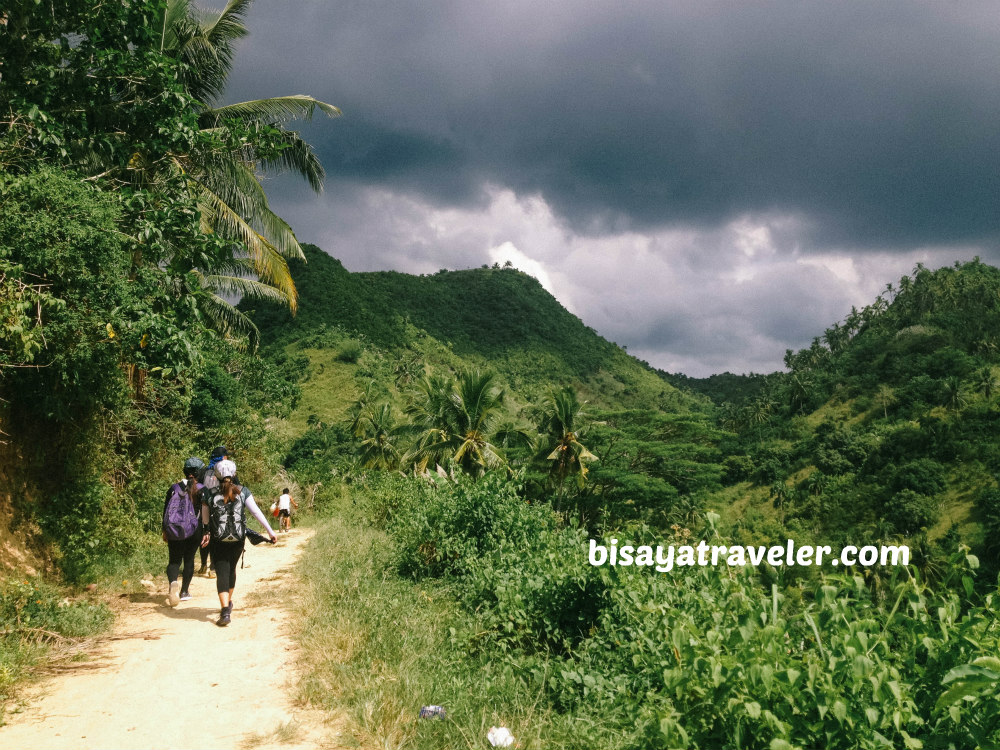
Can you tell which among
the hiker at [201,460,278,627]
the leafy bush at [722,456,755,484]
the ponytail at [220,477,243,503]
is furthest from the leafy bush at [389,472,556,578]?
the leafy bush at [722,456,755,484]

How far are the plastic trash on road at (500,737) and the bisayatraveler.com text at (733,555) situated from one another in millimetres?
1294

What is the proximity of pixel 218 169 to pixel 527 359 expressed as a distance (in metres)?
69.5

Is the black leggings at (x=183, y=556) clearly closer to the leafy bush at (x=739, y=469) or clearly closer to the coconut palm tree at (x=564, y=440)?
the coconut palm tree at (x=564, y=440)

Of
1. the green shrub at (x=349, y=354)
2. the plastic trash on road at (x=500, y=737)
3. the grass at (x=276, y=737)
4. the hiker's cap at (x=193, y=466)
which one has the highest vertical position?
the green shrub at (x=349, y=354)

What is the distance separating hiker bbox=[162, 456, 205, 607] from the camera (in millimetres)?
5891

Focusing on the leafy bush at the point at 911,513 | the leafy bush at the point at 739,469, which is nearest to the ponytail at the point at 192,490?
the leafy bush at the point at 911,513

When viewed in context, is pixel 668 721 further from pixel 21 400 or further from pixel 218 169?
pixel 218 169

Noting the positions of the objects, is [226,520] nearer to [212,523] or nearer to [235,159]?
[212,523]

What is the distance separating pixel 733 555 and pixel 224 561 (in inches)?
174

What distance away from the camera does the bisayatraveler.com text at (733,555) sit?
2.68 metres

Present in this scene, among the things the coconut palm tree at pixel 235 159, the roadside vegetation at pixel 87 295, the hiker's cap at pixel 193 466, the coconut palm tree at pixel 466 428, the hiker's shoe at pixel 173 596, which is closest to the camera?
the roadside vegetation at pixel 87 295

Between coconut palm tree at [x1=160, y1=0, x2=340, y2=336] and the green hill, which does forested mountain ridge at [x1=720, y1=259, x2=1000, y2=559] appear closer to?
the green hill

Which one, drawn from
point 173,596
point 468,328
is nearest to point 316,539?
point 173,596

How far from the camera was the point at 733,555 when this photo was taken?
3.11 meters
